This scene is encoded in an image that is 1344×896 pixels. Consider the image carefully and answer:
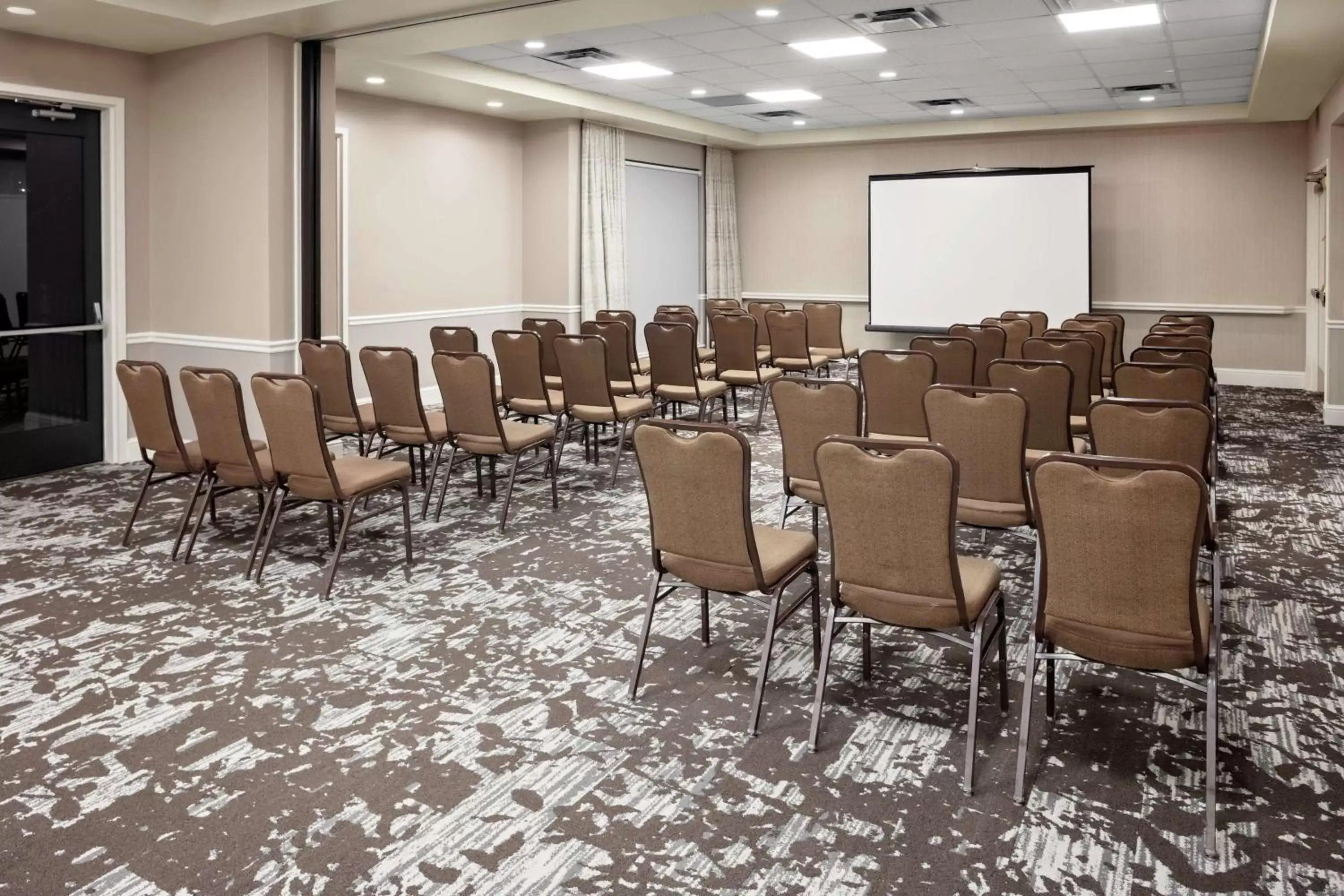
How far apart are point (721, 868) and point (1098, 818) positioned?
3.27 feet

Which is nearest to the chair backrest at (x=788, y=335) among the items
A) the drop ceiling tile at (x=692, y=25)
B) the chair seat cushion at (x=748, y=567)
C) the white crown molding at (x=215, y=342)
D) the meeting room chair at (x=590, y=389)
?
the drop ceiling tile at (x=692, y=25)

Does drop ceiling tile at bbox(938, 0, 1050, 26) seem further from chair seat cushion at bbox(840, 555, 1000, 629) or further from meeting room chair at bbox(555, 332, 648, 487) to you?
chair seat cushion at bbox(840, 555, 1000, 629)

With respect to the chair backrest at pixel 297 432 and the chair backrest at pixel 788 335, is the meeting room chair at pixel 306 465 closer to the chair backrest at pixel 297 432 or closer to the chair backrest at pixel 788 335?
the chair backrest at pixel 297 432

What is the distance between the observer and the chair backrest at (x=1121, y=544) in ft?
8.36

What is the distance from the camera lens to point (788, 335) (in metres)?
9.73

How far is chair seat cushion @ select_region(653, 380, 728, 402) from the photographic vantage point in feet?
25.0

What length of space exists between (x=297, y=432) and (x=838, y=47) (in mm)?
5606

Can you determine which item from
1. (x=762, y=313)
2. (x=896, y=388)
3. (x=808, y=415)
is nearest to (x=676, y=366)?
(x=896, y=388)

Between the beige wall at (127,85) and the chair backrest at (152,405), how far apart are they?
2.62m

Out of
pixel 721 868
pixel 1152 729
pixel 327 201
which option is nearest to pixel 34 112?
pixel 327 201

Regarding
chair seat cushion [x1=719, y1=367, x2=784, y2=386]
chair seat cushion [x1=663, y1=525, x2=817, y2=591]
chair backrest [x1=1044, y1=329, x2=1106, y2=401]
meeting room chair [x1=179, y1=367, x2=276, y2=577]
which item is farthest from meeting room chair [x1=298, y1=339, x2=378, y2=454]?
chair backrest [x1=1044, y1=329, x2=1106, y2=401]

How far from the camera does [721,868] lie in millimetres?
2477

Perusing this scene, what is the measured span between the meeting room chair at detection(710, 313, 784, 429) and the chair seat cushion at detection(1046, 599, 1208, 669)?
5.72m

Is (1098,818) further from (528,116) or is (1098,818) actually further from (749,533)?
(528,116)
